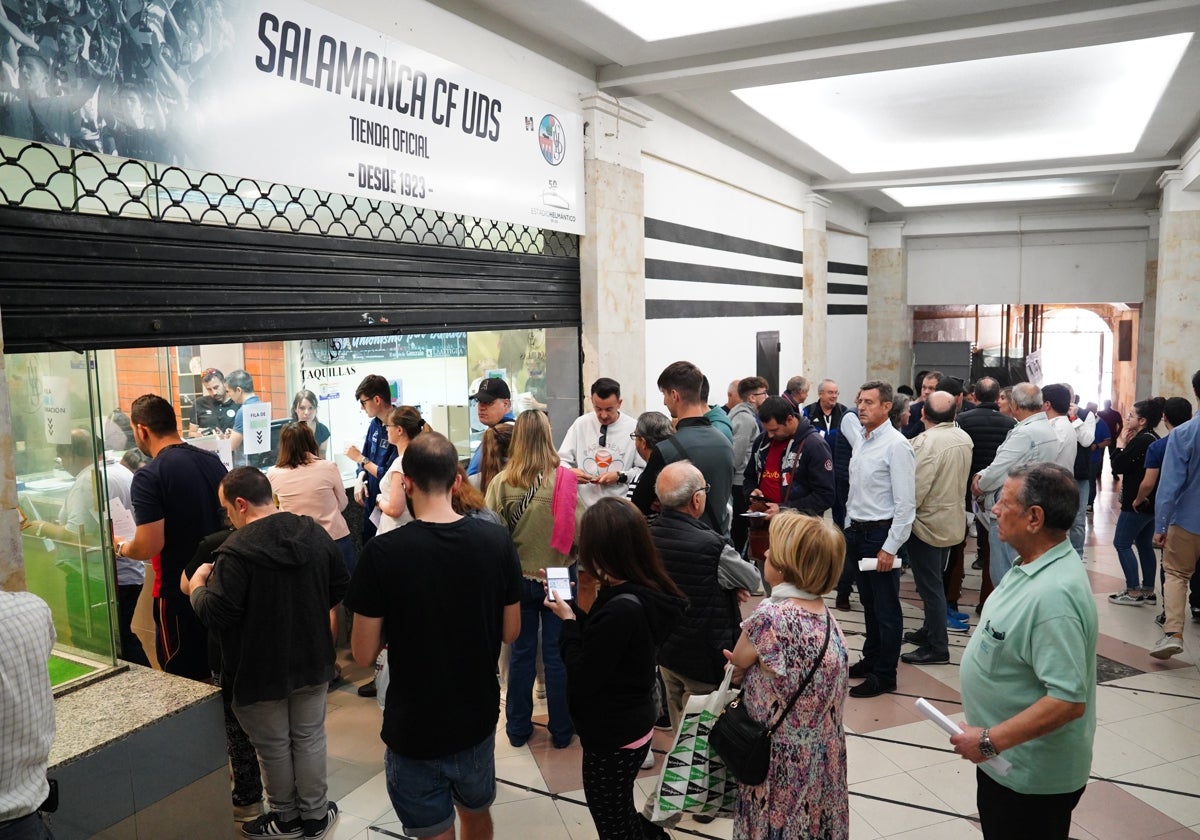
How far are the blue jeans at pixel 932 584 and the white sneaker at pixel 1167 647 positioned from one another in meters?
1.17

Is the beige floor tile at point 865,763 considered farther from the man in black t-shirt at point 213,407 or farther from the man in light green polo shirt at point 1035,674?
the man in black t-shirt at point 213,407

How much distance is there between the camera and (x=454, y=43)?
4.80 meters

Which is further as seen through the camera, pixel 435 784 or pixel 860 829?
pixel 860 829

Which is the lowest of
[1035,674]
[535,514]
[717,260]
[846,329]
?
[1035,674]

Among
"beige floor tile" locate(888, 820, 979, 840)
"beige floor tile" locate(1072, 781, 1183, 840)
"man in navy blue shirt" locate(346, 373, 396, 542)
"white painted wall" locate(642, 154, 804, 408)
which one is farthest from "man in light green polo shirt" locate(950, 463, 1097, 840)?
"white painted wall" locate(642, 154, 804, 408)

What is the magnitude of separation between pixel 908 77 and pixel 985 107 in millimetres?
1470

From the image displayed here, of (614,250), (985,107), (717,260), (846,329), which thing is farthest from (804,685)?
(846,329)

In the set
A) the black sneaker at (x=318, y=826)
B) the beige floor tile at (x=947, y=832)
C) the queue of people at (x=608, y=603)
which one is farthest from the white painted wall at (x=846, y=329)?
the black sneaker at (x=318, y=826)

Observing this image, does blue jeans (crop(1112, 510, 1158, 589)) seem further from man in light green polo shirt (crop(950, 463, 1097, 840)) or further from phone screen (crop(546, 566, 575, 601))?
phone screen (crop(546, 566, 575, 601))

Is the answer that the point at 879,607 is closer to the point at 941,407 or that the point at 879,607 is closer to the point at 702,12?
the point at 941,407

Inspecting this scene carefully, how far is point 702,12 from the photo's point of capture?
5.22 m

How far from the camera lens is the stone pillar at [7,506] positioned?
2.49 m

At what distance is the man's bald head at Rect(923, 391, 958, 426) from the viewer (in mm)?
4824

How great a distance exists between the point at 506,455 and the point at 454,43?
2457 mm
